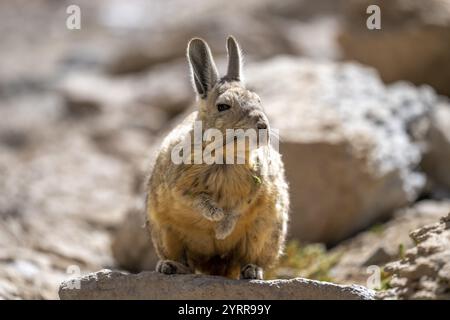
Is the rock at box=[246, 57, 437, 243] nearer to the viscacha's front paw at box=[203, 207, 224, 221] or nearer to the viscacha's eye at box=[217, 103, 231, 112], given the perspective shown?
the viscacha's eye at box=[217, 103, 231, 112]

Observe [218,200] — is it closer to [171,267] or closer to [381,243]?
[171,267]

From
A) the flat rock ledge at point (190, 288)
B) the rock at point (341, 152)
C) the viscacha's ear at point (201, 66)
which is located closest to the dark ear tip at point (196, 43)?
the viscacha's ear at point (201, 66)

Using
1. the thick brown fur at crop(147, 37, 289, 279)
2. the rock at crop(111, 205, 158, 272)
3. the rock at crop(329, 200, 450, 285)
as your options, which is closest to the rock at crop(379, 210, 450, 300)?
the thick brown fur at crop(147, 37, 289, 279)

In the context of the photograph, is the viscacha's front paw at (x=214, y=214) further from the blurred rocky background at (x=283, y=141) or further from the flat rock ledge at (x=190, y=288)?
the blurred rocky background at (x=283, y=141)

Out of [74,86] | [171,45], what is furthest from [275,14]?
[74,86]

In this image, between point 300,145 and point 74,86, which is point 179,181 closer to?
point 300,145

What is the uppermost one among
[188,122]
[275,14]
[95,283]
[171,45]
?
[275,14]

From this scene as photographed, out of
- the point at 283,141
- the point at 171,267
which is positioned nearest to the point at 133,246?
the point at 283,141
